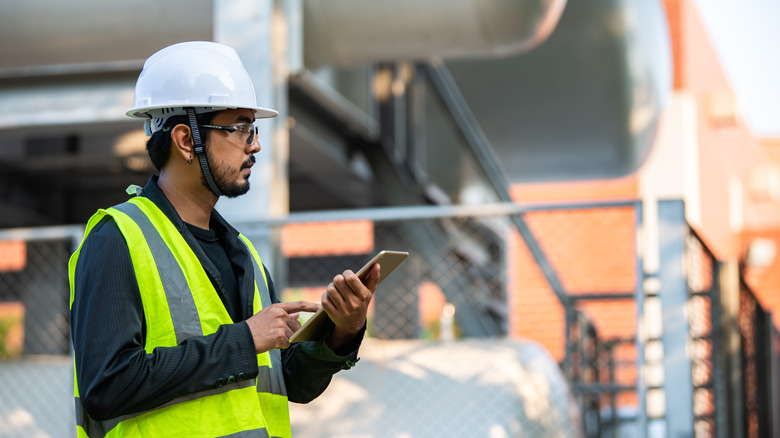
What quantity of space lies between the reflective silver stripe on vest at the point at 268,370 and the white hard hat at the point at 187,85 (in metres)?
0.42

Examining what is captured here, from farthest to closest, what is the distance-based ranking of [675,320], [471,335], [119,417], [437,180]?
[437,180] < [471,335] < [675,320] < [119,417]

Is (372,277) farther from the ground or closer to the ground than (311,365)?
farther from the ground

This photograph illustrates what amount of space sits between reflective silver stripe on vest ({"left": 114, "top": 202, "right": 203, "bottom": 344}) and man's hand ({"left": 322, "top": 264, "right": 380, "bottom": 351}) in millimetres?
307

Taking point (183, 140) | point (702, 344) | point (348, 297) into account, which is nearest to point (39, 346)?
point (702, 344)

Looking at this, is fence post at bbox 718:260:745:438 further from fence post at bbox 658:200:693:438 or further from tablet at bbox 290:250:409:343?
tablet at bbox 290:250:409:343

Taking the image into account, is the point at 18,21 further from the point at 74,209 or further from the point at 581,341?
the point at 581,341

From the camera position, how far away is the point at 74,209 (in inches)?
439

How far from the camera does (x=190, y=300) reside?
2.26 metres

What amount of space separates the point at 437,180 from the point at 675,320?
580 cm

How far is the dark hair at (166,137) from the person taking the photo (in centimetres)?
245

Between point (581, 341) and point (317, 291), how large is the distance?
8.73 meters

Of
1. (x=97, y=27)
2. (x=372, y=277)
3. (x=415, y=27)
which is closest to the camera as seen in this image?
(x=372, y=277)

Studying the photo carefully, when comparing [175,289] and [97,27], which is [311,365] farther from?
[97,27]

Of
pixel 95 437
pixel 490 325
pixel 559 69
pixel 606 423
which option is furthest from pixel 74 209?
pixel 95 437
